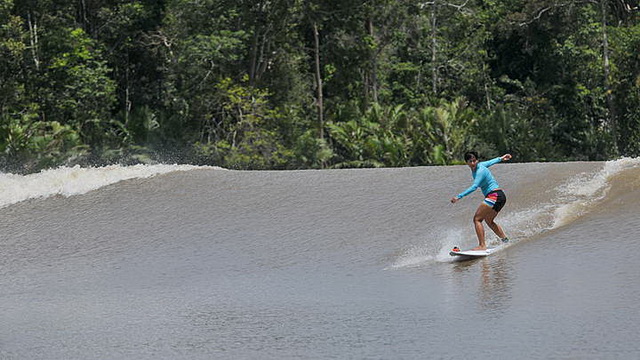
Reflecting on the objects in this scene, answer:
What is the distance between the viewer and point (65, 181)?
56.9 feet

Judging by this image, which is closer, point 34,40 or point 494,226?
point 494,226

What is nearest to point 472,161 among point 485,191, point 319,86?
point 485,191

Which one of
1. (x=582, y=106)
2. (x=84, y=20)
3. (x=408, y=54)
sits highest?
(x=84, y=20)

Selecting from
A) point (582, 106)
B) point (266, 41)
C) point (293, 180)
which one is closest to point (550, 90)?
point (582, 106)

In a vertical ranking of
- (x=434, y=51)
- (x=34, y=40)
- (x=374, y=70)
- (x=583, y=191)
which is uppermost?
(x=34, y=40)

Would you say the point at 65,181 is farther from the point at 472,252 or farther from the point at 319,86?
the point at 319,86

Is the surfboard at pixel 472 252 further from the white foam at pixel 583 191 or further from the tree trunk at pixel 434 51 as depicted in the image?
the tree trunk at pixel 434 51

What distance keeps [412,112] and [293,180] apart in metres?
16.6

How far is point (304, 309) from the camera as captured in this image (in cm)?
930

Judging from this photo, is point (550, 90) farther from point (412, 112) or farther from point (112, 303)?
point (112, 303)

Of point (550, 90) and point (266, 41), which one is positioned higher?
point (266, 41)

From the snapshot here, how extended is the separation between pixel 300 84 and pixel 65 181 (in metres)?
18.2

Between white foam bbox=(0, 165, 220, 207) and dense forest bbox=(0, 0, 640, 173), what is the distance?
1036 cm

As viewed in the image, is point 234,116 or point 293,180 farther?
point 234,116
